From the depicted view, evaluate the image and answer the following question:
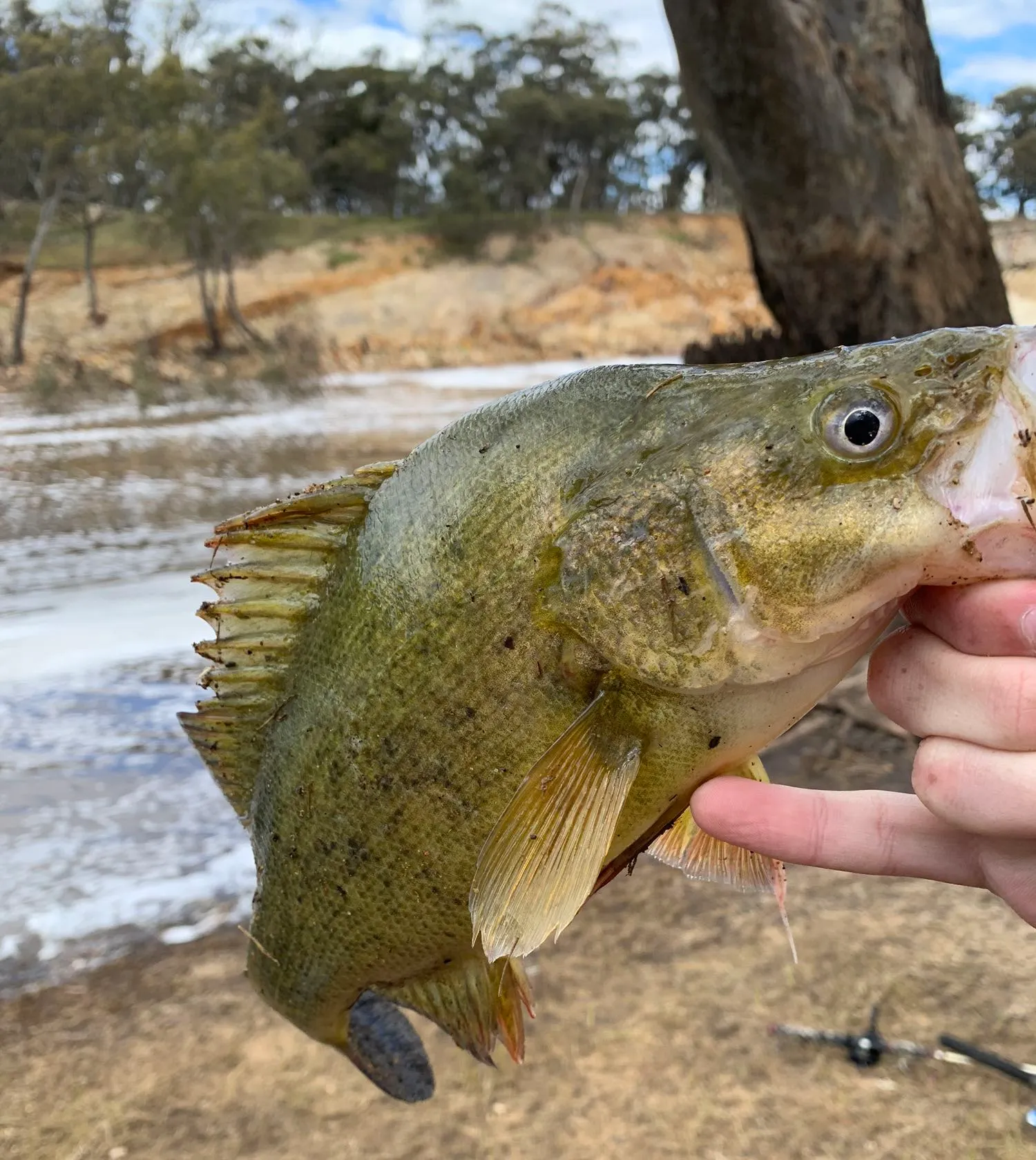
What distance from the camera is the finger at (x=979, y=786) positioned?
1.39 meters

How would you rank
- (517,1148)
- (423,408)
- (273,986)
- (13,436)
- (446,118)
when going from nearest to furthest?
(273,986), (517,1148), (13,436), (423,408), (446,118)

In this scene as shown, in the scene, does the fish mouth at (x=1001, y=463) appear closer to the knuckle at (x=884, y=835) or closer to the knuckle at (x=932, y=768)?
the knuckle at (x=932, y=768)

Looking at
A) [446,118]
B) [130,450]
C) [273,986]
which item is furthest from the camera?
[446,118]

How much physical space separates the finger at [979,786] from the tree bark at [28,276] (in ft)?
100

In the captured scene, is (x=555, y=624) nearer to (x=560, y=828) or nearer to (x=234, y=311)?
(x=560, y=828)

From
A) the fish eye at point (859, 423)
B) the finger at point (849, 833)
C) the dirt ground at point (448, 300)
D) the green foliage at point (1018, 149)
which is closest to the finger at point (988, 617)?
the fish eye at point (859, 423)

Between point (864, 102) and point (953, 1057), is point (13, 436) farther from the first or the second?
point (953, 1057)

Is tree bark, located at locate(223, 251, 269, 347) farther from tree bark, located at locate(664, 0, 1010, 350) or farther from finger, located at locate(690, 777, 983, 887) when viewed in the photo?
finger, located at locate(690, 777, 983, 887)

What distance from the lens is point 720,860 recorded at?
1.95m

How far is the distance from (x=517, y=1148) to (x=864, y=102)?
548 cm

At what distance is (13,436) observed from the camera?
1781 centimetres

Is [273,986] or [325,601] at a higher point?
[325,601]

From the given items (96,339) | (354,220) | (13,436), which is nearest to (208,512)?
(13,436)

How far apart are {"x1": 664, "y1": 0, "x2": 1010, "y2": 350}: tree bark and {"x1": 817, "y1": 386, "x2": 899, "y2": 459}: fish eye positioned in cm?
485
